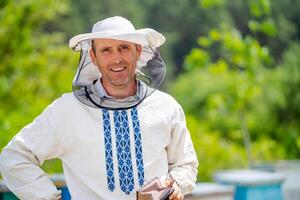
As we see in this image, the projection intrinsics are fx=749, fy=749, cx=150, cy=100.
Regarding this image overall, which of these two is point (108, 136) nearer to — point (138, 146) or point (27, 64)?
point (138, 146)

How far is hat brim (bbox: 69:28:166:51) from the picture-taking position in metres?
3.10

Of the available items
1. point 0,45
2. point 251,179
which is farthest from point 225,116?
point 251,179

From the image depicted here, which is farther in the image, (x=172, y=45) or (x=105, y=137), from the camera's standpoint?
(x=172, y=45)

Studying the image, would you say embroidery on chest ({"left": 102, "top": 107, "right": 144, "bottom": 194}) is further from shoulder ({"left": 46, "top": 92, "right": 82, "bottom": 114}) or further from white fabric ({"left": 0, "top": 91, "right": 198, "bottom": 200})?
shoulder ({"left": 46, "top": 92, "right": 82, "bottom": 114})

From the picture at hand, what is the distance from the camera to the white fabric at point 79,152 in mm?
3033

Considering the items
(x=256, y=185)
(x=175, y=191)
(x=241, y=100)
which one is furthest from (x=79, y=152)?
(x=241, y=100)

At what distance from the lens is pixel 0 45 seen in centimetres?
1028

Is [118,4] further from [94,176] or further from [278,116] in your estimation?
[94,176]

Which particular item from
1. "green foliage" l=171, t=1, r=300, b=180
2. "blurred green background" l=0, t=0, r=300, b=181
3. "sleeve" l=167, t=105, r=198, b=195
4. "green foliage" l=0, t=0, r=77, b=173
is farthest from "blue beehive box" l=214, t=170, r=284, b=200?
"green foliage" l=0, t=0, r=77, b=173

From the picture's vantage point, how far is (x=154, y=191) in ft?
9.45

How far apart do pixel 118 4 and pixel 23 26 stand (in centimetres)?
1911

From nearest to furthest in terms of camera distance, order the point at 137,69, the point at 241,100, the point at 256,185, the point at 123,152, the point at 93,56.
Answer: the point at 123,152 < the point at 93,56 < the point at 137,69 < the point at 256,185 < the point at 241,100

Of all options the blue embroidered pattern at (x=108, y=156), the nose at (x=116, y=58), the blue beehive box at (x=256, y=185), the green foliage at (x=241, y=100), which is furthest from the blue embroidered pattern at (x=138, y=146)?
the green foliage at (x=241, y=100)

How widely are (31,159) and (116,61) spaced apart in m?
0.54
